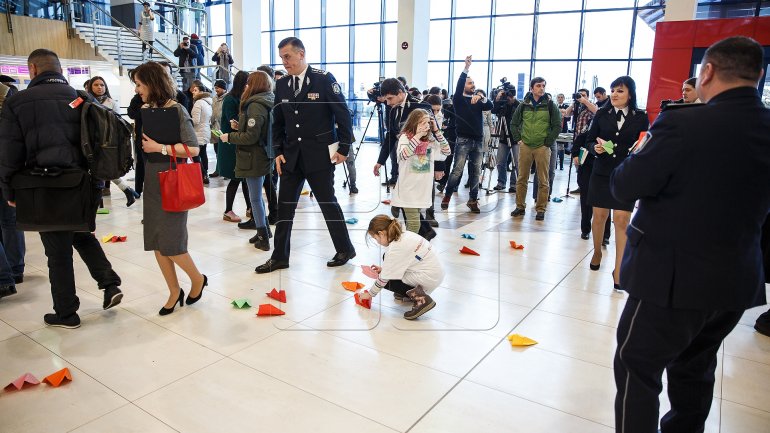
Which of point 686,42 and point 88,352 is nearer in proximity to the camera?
point 88,352

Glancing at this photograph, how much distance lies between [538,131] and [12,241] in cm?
506

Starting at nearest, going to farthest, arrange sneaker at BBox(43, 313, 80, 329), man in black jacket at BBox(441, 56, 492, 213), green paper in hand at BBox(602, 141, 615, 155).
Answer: sneaker at BBox(43, 313, 80, 329) → green paper in hand at BBox(602, 141, 615, 155) → man in black jacket at BBox(441, 56, 492, 213)

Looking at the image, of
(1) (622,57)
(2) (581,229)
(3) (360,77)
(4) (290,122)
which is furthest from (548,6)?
(4) (290,122)

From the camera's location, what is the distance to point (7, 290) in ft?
11.7

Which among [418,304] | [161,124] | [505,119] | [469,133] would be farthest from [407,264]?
[505,119]

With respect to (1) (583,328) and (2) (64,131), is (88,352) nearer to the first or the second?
(2) (64,131)

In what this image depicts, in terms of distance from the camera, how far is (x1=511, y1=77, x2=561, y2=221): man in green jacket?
5.96 meters

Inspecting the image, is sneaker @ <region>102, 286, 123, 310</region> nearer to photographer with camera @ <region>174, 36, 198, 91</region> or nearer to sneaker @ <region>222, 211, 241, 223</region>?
sneaker @ <region>222, 211, 241, 223</region>

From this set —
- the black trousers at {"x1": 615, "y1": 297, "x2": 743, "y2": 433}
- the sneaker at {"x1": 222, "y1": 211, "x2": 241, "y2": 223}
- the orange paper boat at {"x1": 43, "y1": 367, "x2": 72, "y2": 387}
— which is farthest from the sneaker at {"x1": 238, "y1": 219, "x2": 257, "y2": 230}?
the black trousers at {"x1": 615, "y1": 297, "x2": 743, "y2": 433}

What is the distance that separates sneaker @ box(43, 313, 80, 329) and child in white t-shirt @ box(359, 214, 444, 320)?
1.73m

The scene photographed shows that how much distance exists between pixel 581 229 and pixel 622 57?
8.67 meters

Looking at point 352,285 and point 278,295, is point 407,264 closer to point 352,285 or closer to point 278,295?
point 352,285

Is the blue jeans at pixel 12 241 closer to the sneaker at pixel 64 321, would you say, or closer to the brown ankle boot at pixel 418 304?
the sneaker at pixel 64 321

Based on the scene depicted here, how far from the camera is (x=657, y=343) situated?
1.66 m
